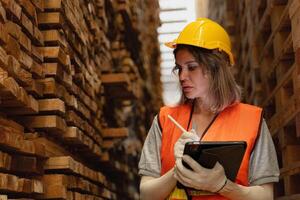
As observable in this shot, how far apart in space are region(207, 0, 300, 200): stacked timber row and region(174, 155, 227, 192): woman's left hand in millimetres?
936

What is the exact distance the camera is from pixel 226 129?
2605 millimetres

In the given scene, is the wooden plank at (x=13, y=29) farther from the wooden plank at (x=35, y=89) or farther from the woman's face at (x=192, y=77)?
the woman's face at (x=192, y=77)

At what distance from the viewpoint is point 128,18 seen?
6.34 meters

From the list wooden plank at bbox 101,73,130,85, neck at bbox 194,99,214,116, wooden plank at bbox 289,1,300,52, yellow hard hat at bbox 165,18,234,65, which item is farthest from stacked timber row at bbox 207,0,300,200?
wooden plank at bbox 101,73,130,85

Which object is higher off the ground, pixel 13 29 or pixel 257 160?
pixel 13 29

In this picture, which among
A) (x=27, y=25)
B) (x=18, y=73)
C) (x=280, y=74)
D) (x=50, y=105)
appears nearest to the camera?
(x=18, y=73)

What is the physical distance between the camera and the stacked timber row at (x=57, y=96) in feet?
8.63

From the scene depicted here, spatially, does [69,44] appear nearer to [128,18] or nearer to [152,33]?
[128,18]

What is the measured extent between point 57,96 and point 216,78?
3.59 feet

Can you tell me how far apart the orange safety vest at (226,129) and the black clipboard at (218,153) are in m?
0.18

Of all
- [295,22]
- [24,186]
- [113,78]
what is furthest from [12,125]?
[113,78]

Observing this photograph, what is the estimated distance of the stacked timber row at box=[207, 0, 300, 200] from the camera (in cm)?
334

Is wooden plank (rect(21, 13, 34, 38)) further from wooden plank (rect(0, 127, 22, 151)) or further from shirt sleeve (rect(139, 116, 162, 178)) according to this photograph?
shirt sleeve (rect(139, 116, 162, 178))

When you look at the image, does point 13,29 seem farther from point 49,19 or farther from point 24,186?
point 24,186
